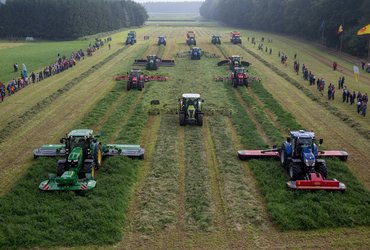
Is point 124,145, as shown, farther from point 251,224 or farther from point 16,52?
point 16,52

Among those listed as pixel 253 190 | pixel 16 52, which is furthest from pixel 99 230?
pixel 16 52

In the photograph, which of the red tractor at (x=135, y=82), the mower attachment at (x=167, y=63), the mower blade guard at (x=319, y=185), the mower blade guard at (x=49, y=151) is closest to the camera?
the mower blade guard at (x=319, y=185)

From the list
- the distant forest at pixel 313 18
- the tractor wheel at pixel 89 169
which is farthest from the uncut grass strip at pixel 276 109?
the distant forest at pixel 313 18

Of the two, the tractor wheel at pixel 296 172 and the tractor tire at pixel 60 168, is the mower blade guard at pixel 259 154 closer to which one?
the tractor wheel at pixel 296 172

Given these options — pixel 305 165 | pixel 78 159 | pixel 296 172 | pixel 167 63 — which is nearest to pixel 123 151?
pixel 78 159

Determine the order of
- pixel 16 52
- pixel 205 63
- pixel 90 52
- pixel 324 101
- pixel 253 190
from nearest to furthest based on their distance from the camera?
pixel 253 190
pixel 324 101
pixel 205 63
pixel 90 52
pixel 16 52

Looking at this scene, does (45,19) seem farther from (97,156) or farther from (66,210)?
(66,210)
